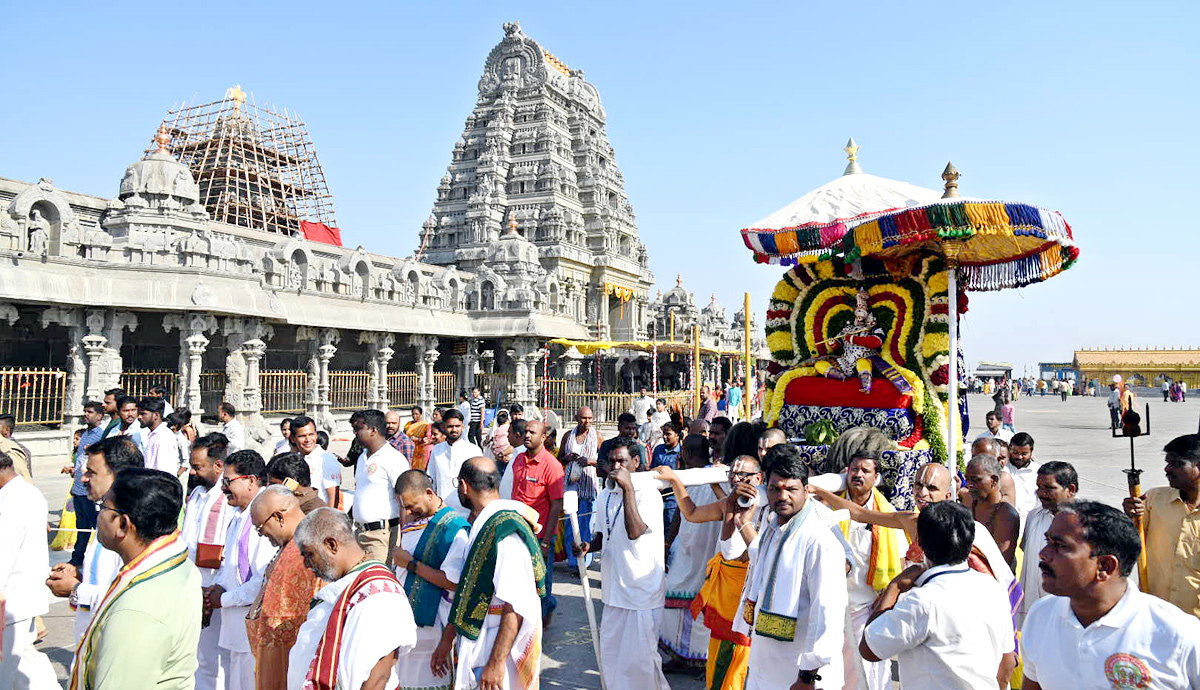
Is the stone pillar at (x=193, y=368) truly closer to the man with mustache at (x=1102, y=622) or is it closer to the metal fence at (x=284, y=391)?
the metal fence at (x=284, y=391)

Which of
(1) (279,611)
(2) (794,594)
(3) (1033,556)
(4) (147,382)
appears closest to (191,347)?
(4) (147,382)

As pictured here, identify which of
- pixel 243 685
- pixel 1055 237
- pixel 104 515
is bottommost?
pixel 243 685

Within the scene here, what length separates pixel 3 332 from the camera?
15.6 m

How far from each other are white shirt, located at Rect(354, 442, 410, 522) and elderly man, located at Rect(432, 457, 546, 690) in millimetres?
2219

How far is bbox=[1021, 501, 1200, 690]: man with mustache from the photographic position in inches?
79.5

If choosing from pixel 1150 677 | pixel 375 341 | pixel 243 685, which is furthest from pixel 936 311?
pixel 375 341

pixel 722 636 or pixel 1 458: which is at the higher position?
pixel 1 458

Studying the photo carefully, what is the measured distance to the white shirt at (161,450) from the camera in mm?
6504

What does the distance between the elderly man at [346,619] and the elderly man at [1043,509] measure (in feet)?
10.7

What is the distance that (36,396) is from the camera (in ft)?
47.3

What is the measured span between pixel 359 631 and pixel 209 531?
2.40 metres

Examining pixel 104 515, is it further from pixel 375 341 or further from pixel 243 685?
pixel 375 341

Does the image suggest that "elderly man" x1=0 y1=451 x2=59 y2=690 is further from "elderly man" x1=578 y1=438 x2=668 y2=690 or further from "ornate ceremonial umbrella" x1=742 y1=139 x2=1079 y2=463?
"ornate ceremonial umbrella" x1=742 y1=139 x2=1079 y2=463

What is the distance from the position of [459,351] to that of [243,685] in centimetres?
2056
